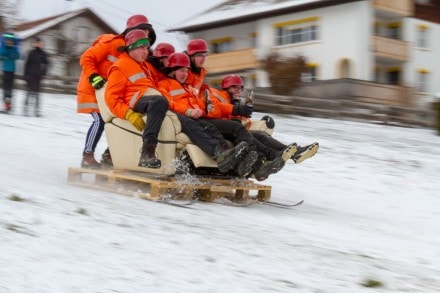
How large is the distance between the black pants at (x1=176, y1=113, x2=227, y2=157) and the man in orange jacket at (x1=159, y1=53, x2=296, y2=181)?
0.25ft

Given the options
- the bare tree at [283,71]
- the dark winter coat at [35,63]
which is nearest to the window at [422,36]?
the bare tree at [283,71]

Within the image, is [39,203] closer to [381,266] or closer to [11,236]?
[11,236]

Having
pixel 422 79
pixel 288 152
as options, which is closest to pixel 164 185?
pixel 288 152

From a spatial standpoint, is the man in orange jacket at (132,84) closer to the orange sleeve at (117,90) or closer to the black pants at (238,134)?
the orange sleeve at (117,90)

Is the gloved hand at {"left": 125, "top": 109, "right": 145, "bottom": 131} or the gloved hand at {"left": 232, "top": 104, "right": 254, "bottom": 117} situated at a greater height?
the gloved hand at {"left": 232, "top": 104, "right": 254, "bottom": 117}

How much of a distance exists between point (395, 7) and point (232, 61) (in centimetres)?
835

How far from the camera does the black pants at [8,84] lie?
1466cm

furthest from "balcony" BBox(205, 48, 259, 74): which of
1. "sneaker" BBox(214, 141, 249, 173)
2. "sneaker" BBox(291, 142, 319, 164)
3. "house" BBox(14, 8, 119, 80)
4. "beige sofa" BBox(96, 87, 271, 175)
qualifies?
"sneaker" BBox(214, 141, 249, 173)

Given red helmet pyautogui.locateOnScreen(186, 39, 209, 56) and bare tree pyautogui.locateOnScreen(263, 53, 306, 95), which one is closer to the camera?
red helmet pyautogui.locateOnScreen(186, 39, 209, 56)

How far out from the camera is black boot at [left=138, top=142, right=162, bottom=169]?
731 centimetres

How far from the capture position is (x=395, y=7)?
112ft

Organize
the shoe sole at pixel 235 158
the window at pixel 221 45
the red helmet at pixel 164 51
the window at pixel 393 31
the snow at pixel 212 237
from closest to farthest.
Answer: the snow at pixel 212 237 → the shoe sole at pixel 235 158 → the red helmet at pixel 164 51 → the window at pixel 393 31 → the window at pixel 221 45

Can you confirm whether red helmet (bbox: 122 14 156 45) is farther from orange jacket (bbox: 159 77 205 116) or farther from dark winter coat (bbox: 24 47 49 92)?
dark winter coat (bbox: 24 47 49 92)

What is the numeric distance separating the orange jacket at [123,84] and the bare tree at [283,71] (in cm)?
1681
